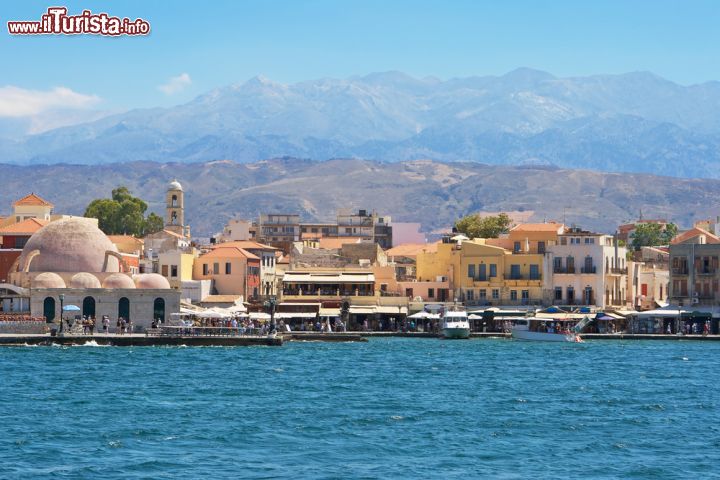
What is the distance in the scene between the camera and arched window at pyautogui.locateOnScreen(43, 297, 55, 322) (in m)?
88.7

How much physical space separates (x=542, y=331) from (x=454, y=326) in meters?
5.41

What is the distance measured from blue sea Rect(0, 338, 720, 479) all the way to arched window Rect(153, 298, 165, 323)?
1499 centimetres

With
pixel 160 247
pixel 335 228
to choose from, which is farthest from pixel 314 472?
pixel 335 228

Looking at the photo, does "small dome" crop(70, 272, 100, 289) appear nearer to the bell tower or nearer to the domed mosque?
the domed mosque

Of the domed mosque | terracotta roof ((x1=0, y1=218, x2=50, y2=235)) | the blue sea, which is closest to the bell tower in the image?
terracotta roof ((x1=0, y1=218, x2=50, y2=235))

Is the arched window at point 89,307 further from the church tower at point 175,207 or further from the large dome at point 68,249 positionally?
the church tower at point 175,207

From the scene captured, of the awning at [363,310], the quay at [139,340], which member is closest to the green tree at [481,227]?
the awning at [363,310]

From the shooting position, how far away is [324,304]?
101062mm

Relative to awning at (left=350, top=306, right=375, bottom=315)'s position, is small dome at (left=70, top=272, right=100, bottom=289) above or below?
above

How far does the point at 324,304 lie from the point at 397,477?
2602 inches

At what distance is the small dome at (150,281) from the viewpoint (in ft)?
300

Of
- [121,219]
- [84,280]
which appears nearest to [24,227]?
[84,280]

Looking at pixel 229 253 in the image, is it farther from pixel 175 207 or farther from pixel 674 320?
pixel 674 320

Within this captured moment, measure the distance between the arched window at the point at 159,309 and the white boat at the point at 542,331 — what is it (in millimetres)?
21391
